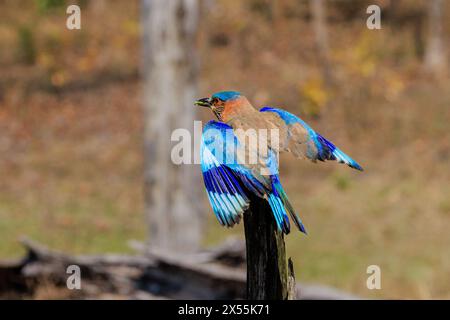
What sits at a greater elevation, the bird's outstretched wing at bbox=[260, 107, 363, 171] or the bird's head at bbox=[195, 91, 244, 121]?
the bird's head at bbox=[195, 91, 244, 121]

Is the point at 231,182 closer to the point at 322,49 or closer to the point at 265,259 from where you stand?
the point at 265,259

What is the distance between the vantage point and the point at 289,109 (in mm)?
22391

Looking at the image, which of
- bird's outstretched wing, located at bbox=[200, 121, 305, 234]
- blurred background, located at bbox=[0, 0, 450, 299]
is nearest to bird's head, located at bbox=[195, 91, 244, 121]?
bird's outstretched wing, located at bbox=[200, 121, 305, 234]

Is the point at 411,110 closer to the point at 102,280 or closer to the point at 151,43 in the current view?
the point at 151,43

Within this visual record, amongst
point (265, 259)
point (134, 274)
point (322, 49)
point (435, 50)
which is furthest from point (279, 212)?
point (435, 50)

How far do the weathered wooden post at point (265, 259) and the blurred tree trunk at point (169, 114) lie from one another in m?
6.97

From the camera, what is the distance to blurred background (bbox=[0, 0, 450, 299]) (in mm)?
12750

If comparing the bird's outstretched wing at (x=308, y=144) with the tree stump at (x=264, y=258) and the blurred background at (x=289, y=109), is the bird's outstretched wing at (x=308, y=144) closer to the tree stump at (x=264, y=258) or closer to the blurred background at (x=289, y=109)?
the tree stump at (x=264, y=258)

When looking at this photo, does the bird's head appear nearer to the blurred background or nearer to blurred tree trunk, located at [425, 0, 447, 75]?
the blurred background

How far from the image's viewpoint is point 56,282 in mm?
7820

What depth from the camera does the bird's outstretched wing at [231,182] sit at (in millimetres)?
2996

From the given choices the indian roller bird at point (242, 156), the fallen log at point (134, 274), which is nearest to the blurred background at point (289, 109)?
the fallen log at point (134, 274)

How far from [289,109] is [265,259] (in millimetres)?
18717

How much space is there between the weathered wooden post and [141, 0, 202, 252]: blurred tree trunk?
697 cm
